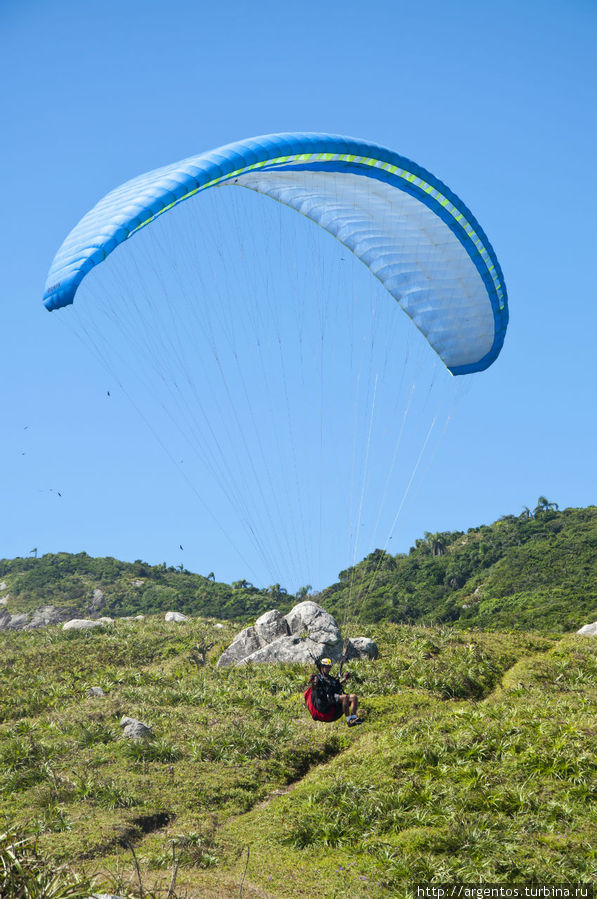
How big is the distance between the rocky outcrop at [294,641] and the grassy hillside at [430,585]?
5318mm

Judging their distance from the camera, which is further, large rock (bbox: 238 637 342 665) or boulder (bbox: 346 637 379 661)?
large rock (bbox: 238 637 342 665)

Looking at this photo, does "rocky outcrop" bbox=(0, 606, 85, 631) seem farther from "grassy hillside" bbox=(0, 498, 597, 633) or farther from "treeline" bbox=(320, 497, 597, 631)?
"treeline" bbox=(320, 497, 597, 631)

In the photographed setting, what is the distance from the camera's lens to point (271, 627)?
76.0 feet

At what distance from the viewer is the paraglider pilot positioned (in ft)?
41.7

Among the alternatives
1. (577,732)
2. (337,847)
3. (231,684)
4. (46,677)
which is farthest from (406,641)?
(337,847)

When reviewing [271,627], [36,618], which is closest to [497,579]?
[271,627]

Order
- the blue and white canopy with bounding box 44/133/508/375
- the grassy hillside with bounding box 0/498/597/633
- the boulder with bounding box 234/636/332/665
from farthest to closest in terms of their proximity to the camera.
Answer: the grassy hillside with bounding box 0/498/597/633, the boulder with bounding box 234/636/332/665, the blue and white canopy with bounding box 44/133/508/375

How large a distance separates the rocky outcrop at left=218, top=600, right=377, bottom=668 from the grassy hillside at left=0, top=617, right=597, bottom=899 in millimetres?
917

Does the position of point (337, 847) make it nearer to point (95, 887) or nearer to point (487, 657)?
point (95, 887)

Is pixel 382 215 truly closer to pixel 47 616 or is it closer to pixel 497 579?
pixel 497 579

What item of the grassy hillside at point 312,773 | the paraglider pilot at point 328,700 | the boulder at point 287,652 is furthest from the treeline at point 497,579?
the paraglider pilot at point 328,700

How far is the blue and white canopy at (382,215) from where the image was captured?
12352 mm

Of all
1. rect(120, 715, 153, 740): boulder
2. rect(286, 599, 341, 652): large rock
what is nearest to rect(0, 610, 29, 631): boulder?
rect(286, 599, 341, 652): large rock

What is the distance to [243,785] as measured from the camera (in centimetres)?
1368
